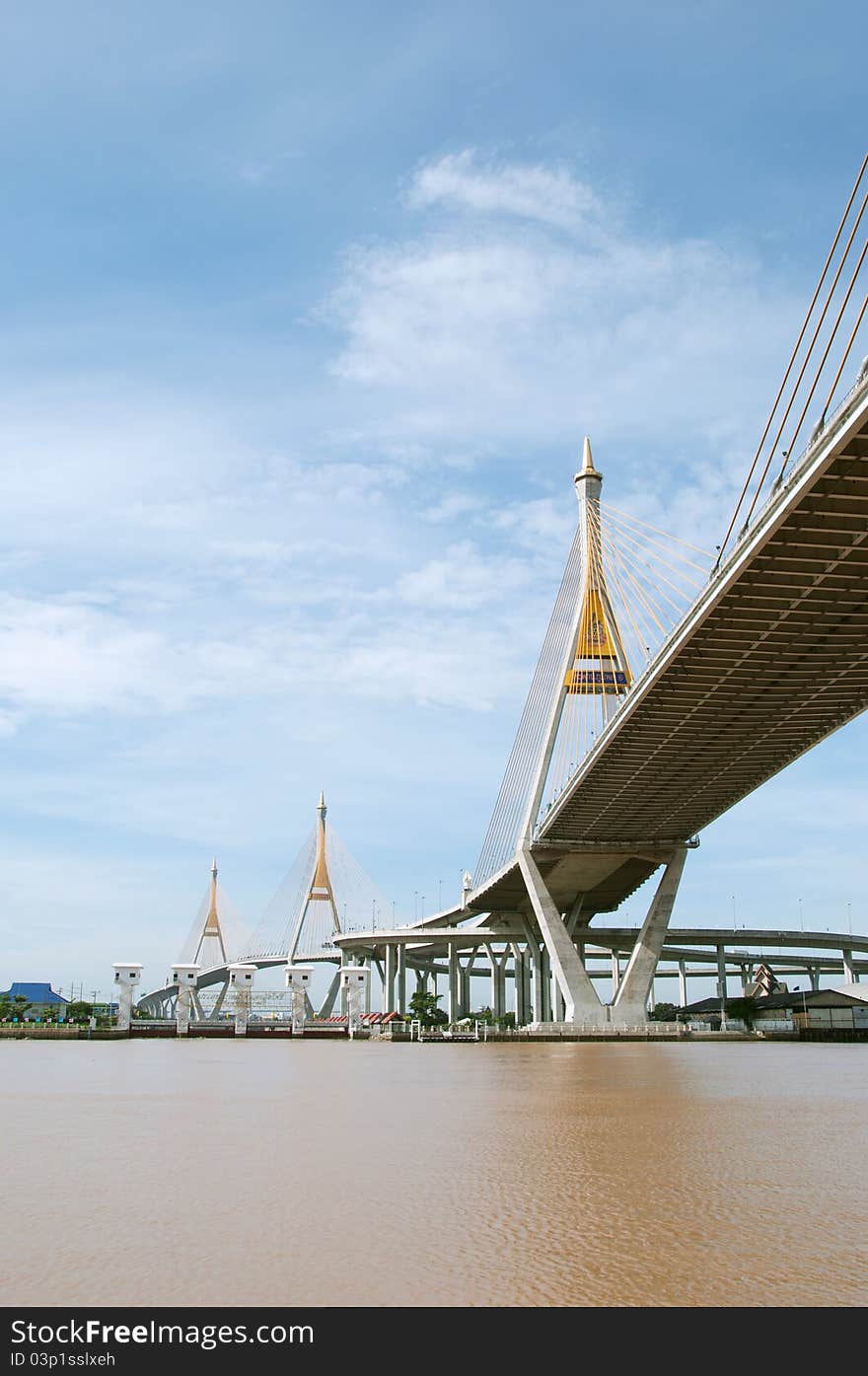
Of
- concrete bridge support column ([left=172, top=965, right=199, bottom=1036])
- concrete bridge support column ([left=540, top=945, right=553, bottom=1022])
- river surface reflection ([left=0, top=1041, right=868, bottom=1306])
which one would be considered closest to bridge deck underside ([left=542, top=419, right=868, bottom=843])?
river surface reflection ([left=0, top=1041, right=868, bottom=1306])

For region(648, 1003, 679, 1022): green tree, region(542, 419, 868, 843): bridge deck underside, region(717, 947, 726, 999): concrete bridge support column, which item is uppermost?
region(542, 419, 868, 843): bridge deck underside

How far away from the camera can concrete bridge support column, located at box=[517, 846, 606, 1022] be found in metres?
62.9

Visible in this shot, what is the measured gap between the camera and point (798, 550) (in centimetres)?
2959

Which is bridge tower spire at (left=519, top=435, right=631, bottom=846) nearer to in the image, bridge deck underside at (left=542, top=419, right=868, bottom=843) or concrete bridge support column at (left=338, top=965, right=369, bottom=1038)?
bridge deck underside at (left=542, top=419, right=868, bottom=843)

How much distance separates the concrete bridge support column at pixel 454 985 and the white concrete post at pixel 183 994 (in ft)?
95.8

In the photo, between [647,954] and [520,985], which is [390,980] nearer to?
[520,985]

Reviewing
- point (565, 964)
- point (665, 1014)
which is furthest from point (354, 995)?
point (665, 1014)

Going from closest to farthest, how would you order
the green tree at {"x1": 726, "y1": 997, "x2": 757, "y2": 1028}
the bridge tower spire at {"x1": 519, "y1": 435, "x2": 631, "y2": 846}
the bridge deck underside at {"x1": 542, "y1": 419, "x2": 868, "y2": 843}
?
the bridge deck underside at {"x1": 542, "y1": 419, "x2": 868, "y2": 843} → the bridge tower spire at {"x1": 519, "y1": 435, "x2": 631, "y2": 846} → the green tree at {"x1": 726, "y1": 997, "x2": 757, "y2": 1028}

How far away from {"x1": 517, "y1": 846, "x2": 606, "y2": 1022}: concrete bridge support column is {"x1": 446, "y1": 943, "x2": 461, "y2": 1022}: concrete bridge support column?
3257 centimetres

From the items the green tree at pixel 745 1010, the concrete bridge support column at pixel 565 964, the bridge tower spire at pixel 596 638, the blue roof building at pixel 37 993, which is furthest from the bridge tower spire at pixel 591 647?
the blue roof building at pixel 37 993

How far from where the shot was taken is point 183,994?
7088 cm

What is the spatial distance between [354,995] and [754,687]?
37.3 m

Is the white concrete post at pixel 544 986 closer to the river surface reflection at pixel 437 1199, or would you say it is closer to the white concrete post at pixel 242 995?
the white concrete post at pixel 242 995
